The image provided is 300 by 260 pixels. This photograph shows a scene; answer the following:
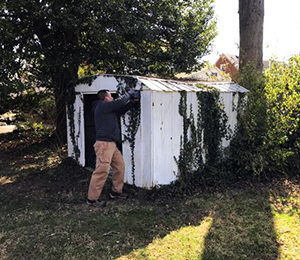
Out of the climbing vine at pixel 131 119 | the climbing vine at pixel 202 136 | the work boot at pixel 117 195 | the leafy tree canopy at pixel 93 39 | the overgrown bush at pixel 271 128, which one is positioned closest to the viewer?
the work boot at pixel 117 195

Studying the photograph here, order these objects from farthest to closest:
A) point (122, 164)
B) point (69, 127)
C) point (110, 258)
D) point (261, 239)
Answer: point (69, 127), point (122, 164), point (261, 239), point (110, 258)

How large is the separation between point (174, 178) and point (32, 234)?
2.69 m

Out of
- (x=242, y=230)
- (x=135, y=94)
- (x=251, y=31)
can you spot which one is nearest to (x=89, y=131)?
(x=135, y=94)

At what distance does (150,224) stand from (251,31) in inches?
255

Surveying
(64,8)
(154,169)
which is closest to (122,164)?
(154,169)

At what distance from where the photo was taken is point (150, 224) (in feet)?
12.9

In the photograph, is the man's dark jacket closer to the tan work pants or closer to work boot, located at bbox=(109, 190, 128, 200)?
the tan work pants

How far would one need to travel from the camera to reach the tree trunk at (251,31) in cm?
755

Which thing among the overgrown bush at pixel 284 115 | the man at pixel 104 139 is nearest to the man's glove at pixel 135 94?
the man at pixel 104 139

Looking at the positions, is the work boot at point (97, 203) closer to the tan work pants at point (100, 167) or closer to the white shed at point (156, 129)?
the tan work pants at point (100, 167)

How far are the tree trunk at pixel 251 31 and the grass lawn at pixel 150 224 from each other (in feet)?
12.9

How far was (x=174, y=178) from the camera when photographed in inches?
207

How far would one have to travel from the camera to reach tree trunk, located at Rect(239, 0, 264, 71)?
24.8 feet

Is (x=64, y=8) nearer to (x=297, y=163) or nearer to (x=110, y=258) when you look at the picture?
(x=110, y=258)
